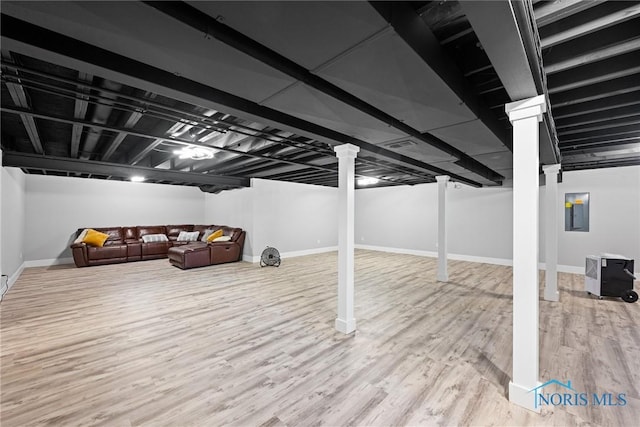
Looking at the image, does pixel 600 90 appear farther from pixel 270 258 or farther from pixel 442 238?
pixel 270 258

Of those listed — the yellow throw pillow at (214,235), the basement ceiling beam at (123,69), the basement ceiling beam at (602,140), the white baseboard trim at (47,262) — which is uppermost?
the basement ceiling beam at (602,140)

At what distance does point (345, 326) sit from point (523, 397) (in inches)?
66.6

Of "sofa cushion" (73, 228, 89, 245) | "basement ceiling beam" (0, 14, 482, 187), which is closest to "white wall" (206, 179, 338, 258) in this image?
"sofa cushion" (73, 228, 89, 245)

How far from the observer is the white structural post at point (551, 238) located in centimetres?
448

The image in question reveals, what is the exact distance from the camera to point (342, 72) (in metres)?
1.69

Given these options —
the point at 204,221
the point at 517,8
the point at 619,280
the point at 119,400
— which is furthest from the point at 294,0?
the point at 204,221

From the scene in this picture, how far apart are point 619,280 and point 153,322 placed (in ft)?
23.7

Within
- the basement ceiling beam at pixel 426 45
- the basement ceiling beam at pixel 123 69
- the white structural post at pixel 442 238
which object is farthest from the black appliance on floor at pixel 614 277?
the basement ceiling beam at pixel 123 69

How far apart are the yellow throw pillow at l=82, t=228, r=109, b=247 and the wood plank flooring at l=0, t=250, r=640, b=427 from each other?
7.11 feet

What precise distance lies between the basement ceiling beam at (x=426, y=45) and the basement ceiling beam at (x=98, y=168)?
234 inches

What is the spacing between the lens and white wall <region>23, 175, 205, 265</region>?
707 centimetres

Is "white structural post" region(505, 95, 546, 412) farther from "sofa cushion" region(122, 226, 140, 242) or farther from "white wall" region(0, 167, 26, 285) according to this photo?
"sofa cushion" region(122, 226, 140, 242)

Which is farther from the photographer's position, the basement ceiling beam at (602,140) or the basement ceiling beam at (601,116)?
the basement ceiling beam at (602,140)

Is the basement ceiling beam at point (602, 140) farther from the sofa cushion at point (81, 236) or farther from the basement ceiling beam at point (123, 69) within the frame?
the sofa cushion at point (81, 236)
